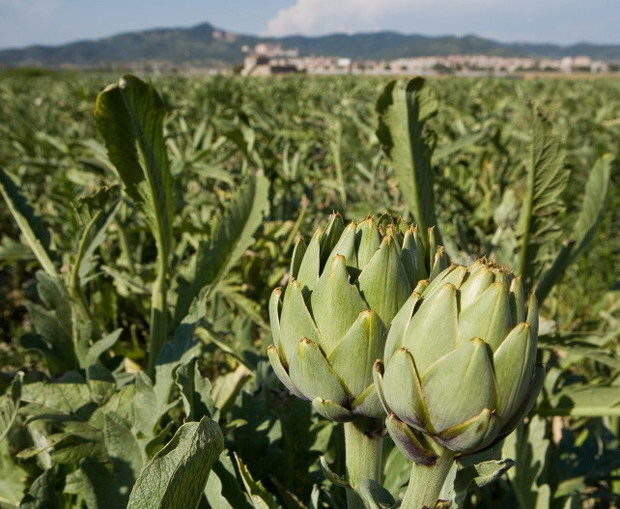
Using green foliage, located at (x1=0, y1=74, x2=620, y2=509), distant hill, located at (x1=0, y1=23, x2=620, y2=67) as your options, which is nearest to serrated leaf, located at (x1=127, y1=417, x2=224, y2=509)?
green foliage, located at (x1=0, y1=74, x2=620, y2=509)

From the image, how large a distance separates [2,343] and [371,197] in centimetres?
124

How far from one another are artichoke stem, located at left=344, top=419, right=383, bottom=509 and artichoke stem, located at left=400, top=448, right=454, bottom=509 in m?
0.04

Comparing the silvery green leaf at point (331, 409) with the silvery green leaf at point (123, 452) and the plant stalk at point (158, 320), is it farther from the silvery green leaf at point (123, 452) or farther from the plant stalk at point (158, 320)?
the plant stalk at point (158, 320)

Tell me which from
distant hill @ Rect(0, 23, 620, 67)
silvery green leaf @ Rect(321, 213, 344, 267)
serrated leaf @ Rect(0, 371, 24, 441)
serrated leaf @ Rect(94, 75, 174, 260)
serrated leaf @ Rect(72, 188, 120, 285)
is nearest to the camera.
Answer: silvery green leaf @ Rect(321, 213, 344, 267)

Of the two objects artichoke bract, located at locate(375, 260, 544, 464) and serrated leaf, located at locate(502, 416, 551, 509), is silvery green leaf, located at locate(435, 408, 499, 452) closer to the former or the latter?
artichoke bract, located at locate(375, 260, 544, 464)

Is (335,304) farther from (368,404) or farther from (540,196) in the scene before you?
(540,196)

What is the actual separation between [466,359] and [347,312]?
9 centimetres

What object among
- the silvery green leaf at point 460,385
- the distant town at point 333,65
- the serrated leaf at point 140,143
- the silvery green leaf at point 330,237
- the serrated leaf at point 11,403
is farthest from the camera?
the distant town at point 333,65

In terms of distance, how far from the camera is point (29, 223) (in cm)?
90

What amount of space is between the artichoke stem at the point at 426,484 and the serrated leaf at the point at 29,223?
2.11 feet

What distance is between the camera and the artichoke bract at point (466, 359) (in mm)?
329

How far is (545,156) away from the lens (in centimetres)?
87

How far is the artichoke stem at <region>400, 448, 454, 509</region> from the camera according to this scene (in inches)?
15.6

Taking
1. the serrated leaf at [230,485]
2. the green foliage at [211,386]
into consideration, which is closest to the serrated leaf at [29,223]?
the green foliage at [211,386]
